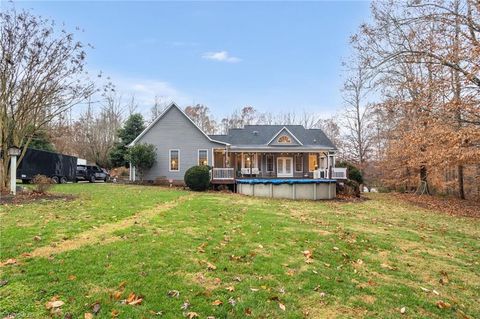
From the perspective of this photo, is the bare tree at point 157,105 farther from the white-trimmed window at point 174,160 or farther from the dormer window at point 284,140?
the dormer window at point 284,140

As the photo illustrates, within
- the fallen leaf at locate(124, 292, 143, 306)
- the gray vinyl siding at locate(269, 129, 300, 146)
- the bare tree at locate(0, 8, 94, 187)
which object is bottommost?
the fallen leaf at locate(124, 292, 143, 306)

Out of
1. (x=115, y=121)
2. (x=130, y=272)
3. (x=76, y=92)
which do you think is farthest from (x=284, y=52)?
(x=115, y=121)

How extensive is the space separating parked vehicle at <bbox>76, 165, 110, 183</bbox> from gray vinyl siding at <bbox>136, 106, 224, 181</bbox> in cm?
829

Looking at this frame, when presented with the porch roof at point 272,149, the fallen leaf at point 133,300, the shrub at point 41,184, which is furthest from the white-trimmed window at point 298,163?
the fallen leaf at point 133,300

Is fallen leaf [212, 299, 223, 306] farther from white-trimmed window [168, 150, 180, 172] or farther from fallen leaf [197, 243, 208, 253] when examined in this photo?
white-trimmed window [168, 150, 180, 172]

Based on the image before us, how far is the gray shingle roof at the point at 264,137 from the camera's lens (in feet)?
88.1

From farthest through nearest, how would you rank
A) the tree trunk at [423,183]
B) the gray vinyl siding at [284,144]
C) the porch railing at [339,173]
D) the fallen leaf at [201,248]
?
the gray vinyl siding at [284,144] < the tree trunk at [423,183] < the porch railing at [339,173] < the fallen leaf at [201,248]

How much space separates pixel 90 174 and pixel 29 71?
16359 mm

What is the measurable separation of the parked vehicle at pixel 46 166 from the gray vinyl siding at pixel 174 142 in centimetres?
660

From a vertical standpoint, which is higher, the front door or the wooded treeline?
the wooded treeline

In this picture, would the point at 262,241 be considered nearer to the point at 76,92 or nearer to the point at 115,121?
the point at 76,92

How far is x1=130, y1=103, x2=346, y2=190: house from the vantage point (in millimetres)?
23694

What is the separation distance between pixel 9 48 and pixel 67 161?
13.8 m

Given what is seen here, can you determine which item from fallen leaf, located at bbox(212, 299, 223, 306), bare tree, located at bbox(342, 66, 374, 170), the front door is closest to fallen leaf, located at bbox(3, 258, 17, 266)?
fallen leaf, located at bbox(212, 299, 223, 306)
